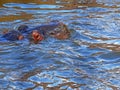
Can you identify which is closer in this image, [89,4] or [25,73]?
[25,73]

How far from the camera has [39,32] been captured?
31.9 feet

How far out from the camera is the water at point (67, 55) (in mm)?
7359

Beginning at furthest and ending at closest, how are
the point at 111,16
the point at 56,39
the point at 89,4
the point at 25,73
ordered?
the point at 89,4 → the point at 111,16 → the point at 56,39 → the point at 25,73

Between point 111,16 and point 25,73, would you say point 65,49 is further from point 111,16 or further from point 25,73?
point 111,16

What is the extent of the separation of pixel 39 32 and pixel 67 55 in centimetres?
131

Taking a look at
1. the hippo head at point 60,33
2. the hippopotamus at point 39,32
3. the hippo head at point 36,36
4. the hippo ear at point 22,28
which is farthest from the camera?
the hippo ear at point 22,28

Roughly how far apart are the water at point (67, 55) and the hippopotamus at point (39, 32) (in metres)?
0.17

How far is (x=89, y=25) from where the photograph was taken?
430 inches

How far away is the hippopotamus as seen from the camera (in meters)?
9.57

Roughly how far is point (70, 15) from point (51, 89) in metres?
5.32

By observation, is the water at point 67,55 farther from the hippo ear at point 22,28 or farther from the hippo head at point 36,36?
the hippo ear at point 22,28

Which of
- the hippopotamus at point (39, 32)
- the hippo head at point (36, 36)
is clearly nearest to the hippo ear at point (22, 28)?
the hippopotamus at point (39, 32)

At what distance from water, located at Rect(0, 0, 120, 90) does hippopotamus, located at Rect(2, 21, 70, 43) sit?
17cm

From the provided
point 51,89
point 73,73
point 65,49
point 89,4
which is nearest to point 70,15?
point 89,4
